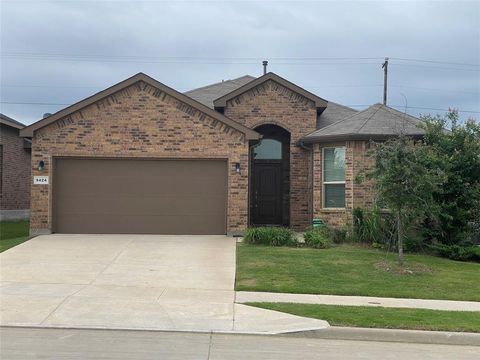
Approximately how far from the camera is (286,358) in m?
6.18

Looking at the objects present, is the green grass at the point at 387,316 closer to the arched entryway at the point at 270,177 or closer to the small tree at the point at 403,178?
the small tree at the point at 403,178

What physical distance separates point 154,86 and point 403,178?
27.0 feet

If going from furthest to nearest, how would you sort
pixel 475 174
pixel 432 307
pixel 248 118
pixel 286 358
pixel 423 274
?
pixel 248 118 < pixel 475 174 < pixel 423 274 < pixel 432 307 < pixel 286 358

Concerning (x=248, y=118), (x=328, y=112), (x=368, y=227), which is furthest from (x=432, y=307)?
(x=328, y=112)

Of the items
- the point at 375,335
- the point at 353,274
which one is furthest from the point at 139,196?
the point at 375,335

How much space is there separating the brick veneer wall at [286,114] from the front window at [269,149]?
0.80 meters

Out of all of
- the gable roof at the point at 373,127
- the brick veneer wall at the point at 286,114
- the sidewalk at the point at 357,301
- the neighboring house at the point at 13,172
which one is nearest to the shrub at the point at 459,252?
the gable roof at the point at 373,127

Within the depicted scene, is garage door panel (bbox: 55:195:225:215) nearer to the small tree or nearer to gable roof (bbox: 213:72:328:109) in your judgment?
gable roof (bbox: 213:72:328:109)

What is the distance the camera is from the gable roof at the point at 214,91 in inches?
852

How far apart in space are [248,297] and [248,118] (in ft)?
35.2

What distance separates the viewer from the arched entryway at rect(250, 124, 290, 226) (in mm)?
19531

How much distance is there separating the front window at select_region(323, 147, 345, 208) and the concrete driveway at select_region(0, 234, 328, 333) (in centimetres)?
391

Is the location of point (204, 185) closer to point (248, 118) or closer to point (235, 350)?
point (248, 118)

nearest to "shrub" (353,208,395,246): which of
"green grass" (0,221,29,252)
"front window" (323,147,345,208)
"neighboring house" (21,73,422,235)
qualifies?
"neighboring house" (21,73,422,235)
